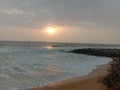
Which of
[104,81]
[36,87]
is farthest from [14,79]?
[104,81]

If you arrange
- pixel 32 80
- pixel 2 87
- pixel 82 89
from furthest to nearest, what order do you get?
pixel 32 80, pixel 2 87, pixel 82 89

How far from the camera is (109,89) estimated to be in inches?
378

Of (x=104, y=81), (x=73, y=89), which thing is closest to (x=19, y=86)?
(x=73, y=89)

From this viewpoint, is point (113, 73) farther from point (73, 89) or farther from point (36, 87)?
point (36, 87)

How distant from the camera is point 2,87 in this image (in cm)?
1431

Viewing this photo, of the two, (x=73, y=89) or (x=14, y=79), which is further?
(x=14, y=79)

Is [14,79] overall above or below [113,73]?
below

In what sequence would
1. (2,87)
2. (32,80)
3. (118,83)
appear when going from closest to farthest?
(118,83)
(2,87)
(32,80)

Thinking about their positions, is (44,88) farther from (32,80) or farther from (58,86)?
(32,80)

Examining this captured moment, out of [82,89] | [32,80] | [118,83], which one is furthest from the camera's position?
[32,80]

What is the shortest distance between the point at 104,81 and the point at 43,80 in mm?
7551

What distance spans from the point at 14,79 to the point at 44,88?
3.79 m

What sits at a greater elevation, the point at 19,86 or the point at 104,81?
the point at 104,81

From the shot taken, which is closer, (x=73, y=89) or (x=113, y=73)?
(x=113, y=73)
